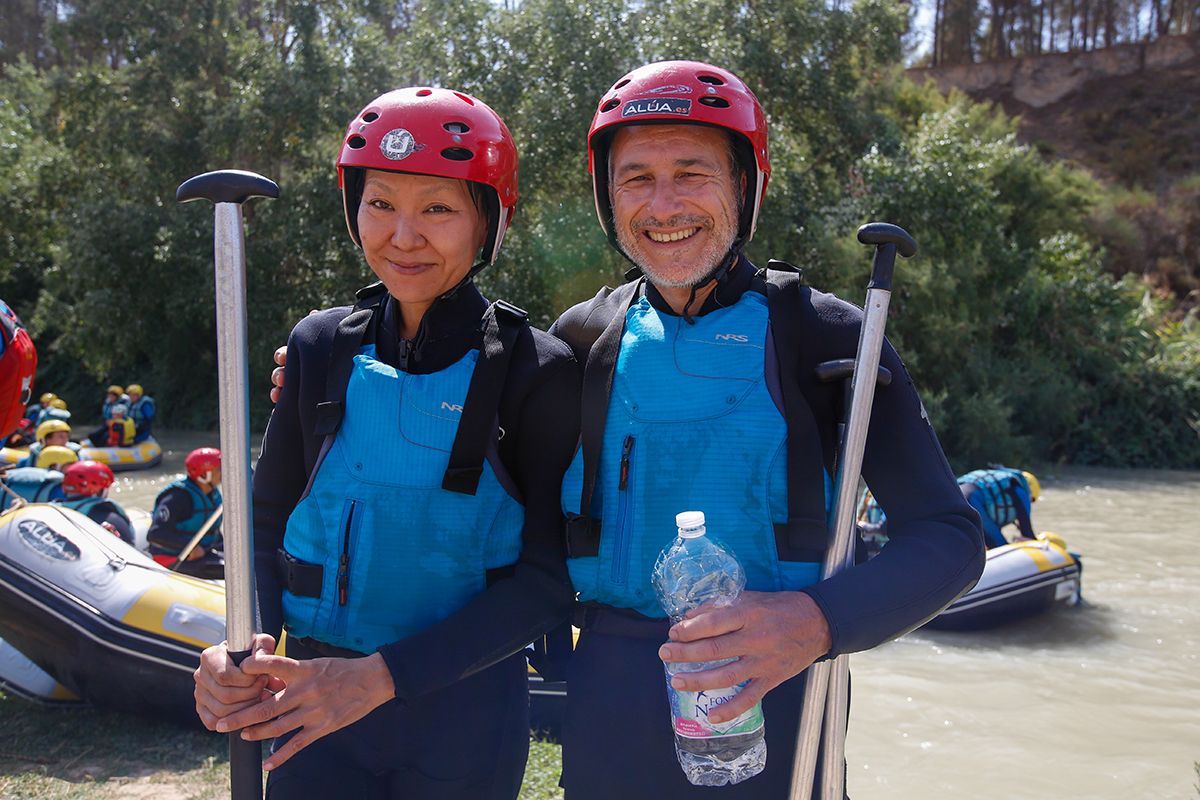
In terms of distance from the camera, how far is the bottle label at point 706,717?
1.57m

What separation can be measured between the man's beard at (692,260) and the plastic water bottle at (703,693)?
0.52m

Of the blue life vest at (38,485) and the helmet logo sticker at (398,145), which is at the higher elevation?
the helmet logo sticker at (398,145)

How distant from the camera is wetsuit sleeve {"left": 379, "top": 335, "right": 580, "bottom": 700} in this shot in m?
1.87

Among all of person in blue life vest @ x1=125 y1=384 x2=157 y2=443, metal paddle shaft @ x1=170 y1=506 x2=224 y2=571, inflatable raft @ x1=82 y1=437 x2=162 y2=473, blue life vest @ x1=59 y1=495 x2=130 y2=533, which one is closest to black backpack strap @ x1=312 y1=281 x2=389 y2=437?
metal paddle shaft @ x1=170 y1=506 x2=224 y2=571

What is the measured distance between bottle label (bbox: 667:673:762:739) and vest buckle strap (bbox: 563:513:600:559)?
1.30ft

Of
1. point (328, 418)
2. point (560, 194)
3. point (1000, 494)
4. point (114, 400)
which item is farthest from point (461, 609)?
point (114, 400)

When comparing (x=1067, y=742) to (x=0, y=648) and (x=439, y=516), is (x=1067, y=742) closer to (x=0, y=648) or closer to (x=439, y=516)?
(x=439, y=516)

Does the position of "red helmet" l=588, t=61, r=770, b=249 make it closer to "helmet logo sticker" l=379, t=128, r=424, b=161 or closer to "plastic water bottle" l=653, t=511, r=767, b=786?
Answer: "helmet logo sticker" l=379, t=128, r=424, b=161

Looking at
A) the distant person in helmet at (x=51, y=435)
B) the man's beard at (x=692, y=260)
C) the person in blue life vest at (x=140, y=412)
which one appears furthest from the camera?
the person in blue life vest at (x=140, y=412)

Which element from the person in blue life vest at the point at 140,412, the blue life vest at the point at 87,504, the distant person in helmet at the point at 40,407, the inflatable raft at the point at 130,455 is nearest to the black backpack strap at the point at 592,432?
the blue life vest at the point at 87,504

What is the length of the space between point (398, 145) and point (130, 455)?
14810 mm

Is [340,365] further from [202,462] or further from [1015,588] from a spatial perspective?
[1015,588]

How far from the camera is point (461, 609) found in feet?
6.40

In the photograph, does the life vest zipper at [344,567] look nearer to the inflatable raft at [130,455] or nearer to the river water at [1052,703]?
the river water at [1052,703]
